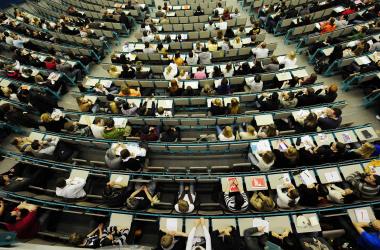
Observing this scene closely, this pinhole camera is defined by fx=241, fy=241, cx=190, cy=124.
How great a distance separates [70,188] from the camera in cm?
575

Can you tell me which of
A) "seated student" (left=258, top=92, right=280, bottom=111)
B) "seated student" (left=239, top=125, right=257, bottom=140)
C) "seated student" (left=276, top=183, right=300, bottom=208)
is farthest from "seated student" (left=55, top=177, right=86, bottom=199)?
"seated student" (left=258, top=92, right=280, bottom=111)

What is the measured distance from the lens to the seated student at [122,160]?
6258 millimetres

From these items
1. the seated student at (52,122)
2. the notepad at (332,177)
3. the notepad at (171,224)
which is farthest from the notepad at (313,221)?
the seated student at (52,122)

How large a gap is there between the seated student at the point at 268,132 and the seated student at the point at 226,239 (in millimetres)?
2626

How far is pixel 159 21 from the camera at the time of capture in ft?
39.7

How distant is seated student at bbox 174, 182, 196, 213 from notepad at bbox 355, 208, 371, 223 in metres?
3.50

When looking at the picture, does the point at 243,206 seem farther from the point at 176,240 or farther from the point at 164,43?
the point at 164,43

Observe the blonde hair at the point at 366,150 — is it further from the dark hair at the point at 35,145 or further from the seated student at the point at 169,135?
the dark hair at the point at 35,145

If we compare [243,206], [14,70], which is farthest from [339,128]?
[14,70]

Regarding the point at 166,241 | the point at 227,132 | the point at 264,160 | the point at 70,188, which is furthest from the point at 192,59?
the point at 166,241

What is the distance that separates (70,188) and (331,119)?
22.8 ft

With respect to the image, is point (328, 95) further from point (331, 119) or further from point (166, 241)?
point (166, 241)

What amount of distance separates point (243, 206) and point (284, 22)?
28.0ft

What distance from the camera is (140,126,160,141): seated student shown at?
6.84 meters
